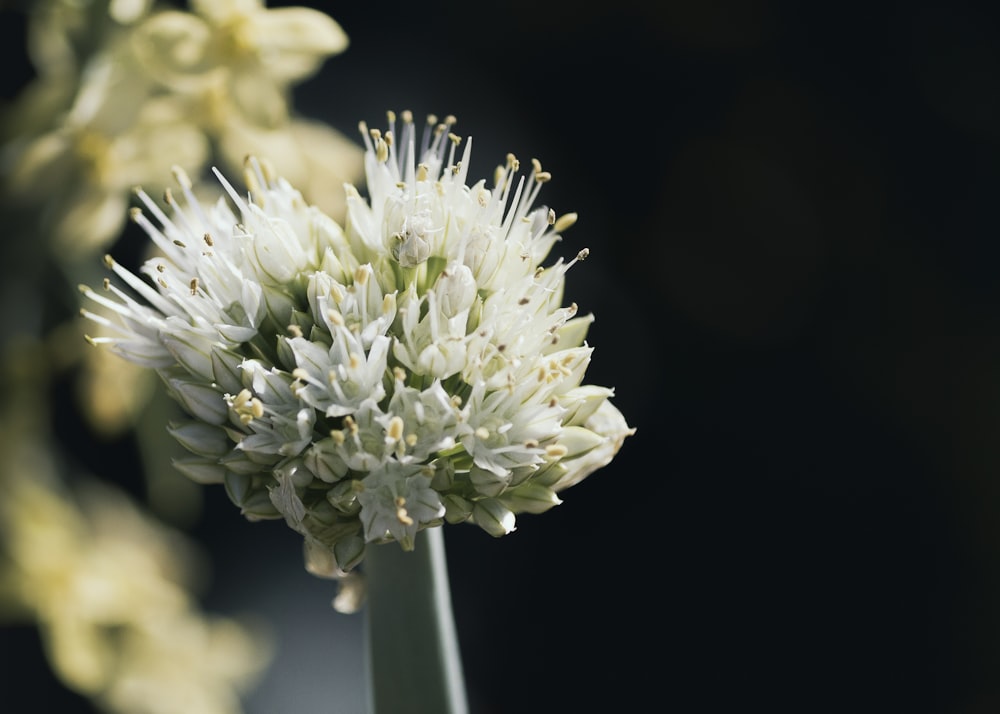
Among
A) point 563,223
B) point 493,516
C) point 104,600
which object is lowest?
point 104,600

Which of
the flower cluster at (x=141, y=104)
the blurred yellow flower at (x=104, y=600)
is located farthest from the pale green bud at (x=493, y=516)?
the blurred yellow flower at (x=104, y=600)

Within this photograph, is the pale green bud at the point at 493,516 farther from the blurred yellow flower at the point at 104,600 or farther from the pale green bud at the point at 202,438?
the blurred yellow flower at the point at 104,600

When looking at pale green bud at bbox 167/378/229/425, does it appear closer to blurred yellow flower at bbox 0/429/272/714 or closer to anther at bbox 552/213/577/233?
anther at bbox 552/213/577/233

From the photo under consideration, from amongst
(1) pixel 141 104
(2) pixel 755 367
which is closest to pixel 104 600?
(1) pixel 141 104

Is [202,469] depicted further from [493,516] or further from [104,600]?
[104,600]

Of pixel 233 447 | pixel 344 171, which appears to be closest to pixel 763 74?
pixel 344 171

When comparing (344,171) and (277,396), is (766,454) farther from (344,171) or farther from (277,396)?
(277,396)
